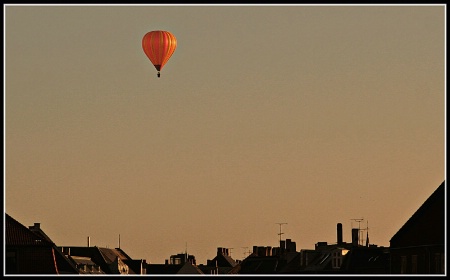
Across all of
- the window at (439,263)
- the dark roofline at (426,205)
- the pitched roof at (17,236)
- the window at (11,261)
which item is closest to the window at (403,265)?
the dark roofline at (426,205)

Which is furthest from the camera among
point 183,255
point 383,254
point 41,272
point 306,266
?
point 183,255

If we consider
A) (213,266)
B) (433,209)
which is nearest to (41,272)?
(433,209)

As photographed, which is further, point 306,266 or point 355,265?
point 306,266

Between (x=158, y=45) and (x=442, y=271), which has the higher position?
(x=158, y=45)

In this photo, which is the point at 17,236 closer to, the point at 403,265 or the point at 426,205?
the point at 403,265

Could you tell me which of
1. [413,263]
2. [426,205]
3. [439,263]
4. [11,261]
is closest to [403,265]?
[413,263]

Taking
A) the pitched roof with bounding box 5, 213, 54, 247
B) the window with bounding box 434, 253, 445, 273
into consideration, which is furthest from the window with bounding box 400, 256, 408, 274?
the pitched roof with bounding box 5, 213, 54, 247

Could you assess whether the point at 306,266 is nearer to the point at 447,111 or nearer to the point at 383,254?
the point at 383,254

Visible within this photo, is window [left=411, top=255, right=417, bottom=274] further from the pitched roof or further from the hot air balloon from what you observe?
the pitched roof
